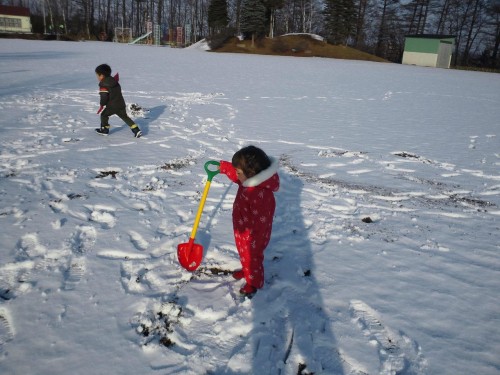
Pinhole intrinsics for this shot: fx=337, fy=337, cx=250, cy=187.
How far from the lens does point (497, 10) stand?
138ft

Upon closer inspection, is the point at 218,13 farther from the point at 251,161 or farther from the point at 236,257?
the point at 251,161

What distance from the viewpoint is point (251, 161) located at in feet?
8.03

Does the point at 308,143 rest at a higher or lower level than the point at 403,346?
higher

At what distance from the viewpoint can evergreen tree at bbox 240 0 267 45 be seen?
38.6 m

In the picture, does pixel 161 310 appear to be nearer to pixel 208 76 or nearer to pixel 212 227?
pixel 212 227

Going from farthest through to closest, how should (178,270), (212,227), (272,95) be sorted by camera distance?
(272,95), (212,227), (178,270)

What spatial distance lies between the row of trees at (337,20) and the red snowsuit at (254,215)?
134ft

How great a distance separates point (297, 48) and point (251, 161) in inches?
1514

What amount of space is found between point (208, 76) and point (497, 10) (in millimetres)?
45002

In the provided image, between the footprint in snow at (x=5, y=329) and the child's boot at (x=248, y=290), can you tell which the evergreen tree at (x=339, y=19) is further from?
the footprint in snow at (x=5, y=329)

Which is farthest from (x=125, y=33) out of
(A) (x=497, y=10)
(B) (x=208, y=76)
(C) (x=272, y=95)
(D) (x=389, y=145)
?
(D) (x=389, y=145)

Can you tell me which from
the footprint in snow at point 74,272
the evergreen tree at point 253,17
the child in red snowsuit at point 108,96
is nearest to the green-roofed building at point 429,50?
the evergreen tree at point 253,17

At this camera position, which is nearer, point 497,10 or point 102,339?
point 102,339

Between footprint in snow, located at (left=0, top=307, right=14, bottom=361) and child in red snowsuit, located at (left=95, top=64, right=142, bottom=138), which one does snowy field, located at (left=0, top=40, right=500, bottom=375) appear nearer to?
footprint in snow, located at (left=0, top=307, right=14, bottom=361)
